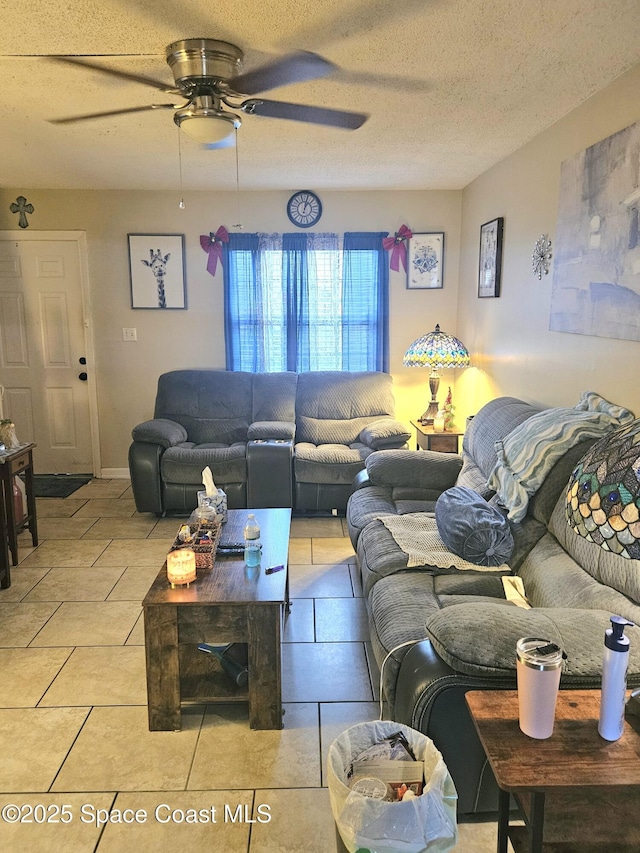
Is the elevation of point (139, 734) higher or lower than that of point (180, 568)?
lower

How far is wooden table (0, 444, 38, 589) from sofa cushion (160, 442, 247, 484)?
0.84 metres

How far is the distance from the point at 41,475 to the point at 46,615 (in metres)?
2.67

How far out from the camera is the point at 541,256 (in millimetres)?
3227

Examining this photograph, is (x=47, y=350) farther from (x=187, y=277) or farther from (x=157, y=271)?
(x=187, y=277)

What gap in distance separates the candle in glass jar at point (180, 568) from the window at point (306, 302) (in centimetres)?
308

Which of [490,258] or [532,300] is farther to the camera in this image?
[490,258]

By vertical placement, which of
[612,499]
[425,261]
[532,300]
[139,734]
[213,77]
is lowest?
[139,734]

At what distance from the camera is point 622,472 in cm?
104

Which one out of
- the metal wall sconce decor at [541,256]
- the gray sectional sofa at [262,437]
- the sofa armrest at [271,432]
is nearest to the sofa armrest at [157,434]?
the gray sectional sofa at [262,437]

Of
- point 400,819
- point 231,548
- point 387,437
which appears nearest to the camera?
point 400,819

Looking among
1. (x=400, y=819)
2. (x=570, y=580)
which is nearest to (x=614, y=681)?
(x=400, y=819)

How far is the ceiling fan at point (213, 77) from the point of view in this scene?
85.0 inches

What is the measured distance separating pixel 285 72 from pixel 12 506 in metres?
2.51

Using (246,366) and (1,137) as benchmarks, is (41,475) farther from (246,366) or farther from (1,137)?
(1,137)
